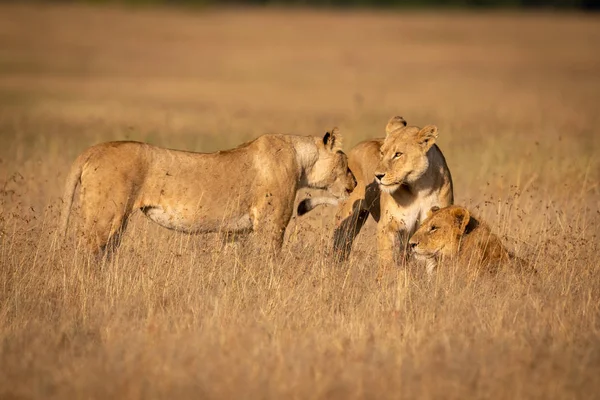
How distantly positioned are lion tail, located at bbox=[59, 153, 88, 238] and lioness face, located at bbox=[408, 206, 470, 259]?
266 cm

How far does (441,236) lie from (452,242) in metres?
0.12

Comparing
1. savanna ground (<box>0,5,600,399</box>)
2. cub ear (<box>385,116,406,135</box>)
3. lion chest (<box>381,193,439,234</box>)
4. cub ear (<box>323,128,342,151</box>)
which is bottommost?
savanna ground (<box>0,5,600,399</box>)

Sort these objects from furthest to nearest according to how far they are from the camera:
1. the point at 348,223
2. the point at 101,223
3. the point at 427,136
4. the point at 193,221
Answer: the point at 348,223 < the point at 193,221 < the point at 427,136 < the point at 101,223

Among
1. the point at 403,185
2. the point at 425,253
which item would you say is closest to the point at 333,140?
the point at 403,185

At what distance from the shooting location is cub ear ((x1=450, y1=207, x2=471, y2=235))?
7879 mm

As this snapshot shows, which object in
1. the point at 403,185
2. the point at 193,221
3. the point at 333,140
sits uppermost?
the point at 333,140

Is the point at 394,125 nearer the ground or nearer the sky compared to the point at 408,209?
nearer the sky

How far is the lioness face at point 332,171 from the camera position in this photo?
29.7 ft

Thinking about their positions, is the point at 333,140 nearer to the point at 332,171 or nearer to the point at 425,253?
the point at 332,171

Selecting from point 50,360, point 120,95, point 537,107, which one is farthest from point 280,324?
point 120,95

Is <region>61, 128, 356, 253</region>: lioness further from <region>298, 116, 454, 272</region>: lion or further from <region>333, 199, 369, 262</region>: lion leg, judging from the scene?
<region>298, 116, 454, 272</region>: lion

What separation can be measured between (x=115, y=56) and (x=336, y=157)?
3922 centimetres

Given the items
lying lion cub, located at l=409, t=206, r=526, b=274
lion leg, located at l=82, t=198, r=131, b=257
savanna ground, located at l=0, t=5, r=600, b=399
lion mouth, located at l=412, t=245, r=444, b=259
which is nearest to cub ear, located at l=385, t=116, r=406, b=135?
lying lion cub, located at l=409, t=206, r=526, b=274

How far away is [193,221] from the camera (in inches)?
322
